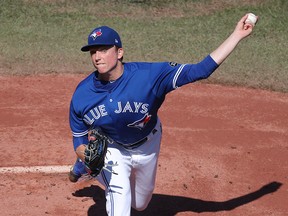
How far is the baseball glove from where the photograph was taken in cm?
574

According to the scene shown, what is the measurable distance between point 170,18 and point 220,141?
243 inches

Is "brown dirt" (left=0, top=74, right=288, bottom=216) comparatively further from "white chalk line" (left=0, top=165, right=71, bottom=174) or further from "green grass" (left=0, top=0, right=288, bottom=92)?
"green grass" (left=0, top=0, right=288, bottom=92)

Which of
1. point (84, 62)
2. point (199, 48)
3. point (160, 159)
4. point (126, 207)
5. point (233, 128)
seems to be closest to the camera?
point (126, 207)

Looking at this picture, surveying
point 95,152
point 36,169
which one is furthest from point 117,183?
point 36,169

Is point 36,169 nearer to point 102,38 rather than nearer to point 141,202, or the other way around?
point 141,202

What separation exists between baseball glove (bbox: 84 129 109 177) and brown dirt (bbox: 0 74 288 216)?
1.57 m

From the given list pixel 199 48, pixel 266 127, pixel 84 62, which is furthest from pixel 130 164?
pixel 199 48

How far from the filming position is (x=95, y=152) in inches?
226

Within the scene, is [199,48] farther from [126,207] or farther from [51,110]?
[126,207]

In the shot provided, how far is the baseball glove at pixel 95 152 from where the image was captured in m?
5.74

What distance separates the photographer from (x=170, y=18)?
14.7 m

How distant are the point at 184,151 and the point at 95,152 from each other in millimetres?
3153

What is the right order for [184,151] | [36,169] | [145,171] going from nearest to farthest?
[145,171] → [36,169] → [184,151]

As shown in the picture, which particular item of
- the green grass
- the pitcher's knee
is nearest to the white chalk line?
the pitcher's knee
